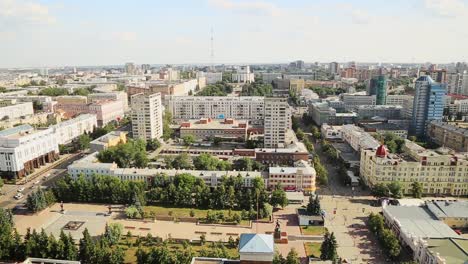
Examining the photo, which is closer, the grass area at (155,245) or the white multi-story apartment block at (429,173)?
the grass area at (155,245)

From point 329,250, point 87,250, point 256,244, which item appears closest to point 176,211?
point 87,250

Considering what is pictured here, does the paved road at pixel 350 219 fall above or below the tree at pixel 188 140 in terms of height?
below

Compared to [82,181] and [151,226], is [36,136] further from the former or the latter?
[151,226]

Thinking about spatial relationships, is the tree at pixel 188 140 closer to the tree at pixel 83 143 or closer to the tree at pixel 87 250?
the tree at pixel 83 143

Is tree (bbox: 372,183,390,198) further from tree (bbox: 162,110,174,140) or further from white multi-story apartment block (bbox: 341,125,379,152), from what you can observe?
tree (bbox: 162,110,174,140)

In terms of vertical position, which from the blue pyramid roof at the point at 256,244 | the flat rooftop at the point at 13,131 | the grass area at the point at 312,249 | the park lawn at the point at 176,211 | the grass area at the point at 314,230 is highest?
the flat rooftop at the point at 13,131

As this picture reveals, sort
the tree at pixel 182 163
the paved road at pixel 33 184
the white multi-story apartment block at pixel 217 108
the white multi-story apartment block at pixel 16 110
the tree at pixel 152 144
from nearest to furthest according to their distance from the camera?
1. the paved road at pixel 33 184
2. the tree at pixel 182 163
3. the tree at pixel 152 144
4. the white multi-story apartment block at pixel 16 110
5. the white multi-story apartment block at pixel 217 108

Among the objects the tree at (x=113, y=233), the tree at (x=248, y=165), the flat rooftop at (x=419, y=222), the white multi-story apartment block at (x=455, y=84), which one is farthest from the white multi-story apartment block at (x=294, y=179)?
the white multi-story apartment block at (x=455, y=84)

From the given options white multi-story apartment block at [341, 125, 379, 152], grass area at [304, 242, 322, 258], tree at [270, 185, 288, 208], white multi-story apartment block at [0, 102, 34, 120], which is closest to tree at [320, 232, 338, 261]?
grass area at [304, 242, 322, 258]

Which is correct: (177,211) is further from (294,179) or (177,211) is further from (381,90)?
(381,90)
